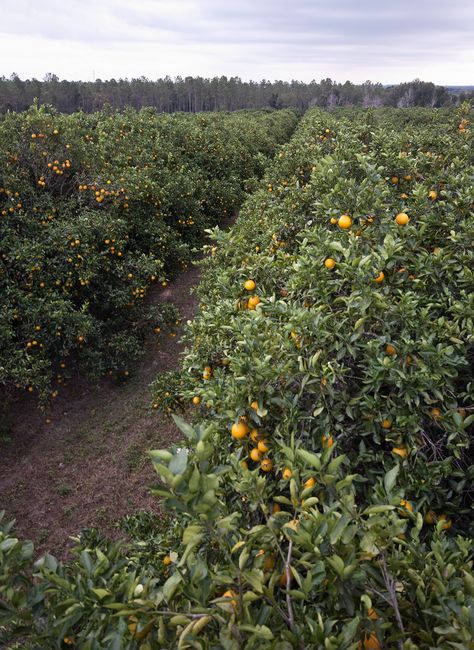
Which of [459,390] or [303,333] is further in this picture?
[459,390]

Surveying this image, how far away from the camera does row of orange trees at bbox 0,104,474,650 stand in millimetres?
1258

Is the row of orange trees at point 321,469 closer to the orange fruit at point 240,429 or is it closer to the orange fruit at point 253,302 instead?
the orange fruit at point 240,429

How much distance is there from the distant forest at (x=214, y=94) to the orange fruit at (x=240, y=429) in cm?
5224

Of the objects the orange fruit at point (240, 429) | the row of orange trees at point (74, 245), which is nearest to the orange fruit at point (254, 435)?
the orange fruit at point (240, 429)

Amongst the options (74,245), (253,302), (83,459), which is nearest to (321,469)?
(253,302)

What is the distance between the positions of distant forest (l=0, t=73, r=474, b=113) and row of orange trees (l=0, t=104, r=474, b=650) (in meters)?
51.4

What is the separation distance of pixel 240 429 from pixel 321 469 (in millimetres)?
804

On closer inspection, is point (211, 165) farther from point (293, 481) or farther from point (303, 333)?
point (293, 481)

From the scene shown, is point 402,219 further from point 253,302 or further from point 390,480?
point 390,480

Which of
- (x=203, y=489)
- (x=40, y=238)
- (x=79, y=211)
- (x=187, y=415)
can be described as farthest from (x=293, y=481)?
(x=79, y=211)

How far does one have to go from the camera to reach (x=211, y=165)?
13680 millimetres

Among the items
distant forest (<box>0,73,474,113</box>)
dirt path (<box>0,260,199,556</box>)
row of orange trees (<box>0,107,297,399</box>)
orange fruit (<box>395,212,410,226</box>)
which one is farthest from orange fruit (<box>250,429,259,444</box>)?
distant forest (<box>0,73,474,113</box>)

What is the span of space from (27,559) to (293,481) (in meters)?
0.86

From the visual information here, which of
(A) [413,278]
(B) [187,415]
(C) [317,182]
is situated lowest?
(B) [187,415]
